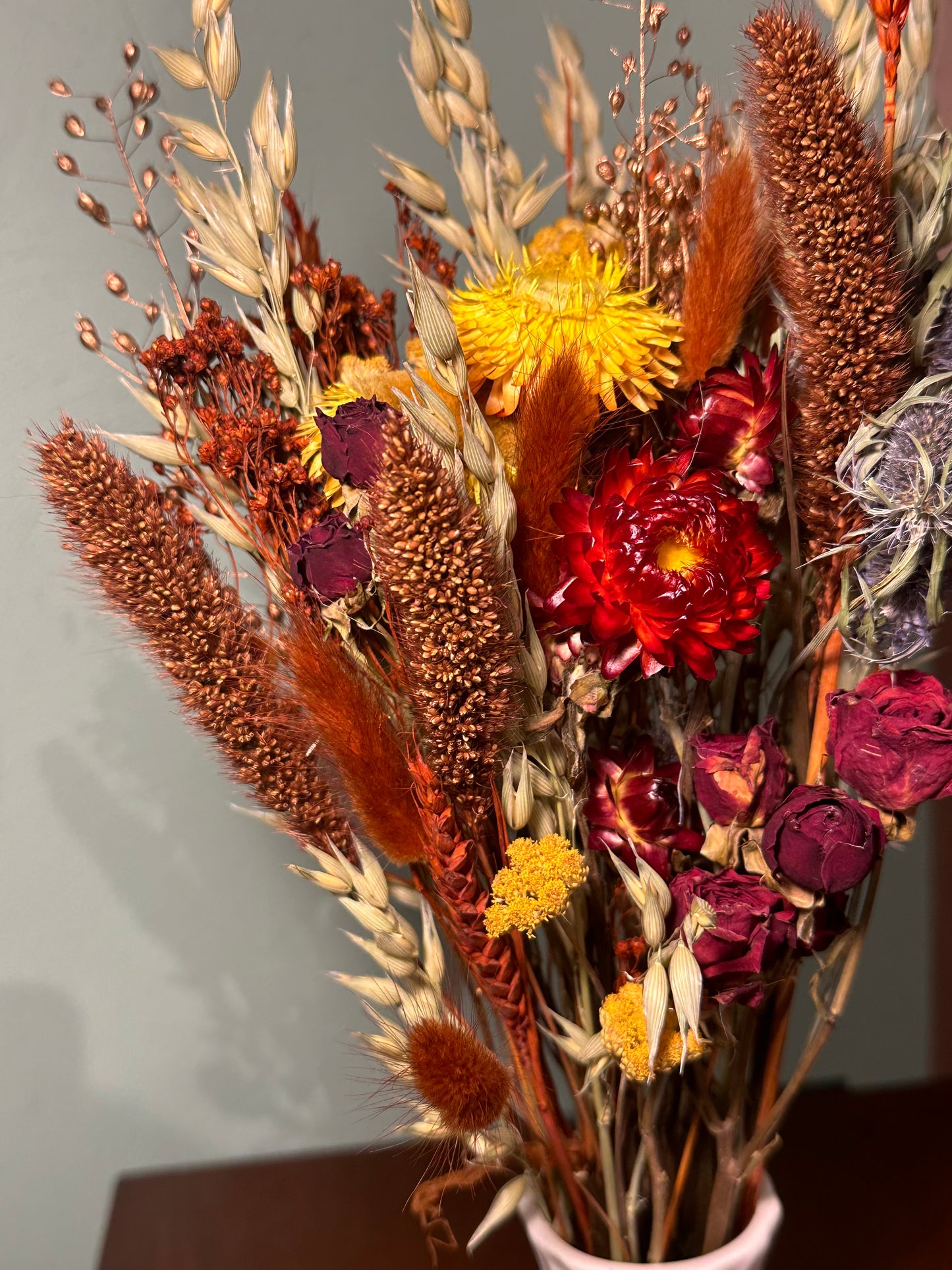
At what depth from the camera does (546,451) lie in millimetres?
416

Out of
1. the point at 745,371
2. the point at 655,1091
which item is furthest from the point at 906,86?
the point at 655,1091

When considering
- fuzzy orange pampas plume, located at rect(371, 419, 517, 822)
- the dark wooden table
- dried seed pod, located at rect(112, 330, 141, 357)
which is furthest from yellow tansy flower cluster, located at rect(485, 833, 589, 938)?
the dark wooden table

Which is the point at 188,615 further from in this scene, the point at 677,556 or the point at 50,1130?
the point at 50,1130

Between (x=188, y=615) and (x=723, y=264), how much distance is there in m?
0.27

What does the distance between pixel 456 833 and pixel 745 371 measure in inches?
9.3

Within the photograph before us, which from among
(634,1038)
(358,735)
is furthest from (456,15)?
(634,1038)

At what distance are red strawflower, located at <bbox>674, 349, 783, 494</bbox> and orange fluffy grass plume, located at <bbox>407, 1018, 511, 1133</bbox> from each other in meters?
0.27

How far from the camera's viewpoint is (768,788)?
44cm

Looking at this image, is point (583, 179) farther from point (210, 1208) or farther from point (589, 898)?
point (210, 1208)

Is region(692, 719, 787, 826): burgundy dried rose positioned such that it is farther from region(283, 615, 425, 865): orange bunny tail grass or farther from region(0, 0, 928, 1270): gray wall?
region(0, 0, 928, 1270): gray wall

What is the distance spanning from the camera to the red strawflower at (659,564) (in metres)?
0.40

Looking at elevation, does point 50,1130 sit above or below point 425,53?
below

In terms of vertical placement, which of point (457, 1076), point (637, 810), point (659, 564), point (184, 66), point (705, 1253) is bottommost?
point (705, 1253)

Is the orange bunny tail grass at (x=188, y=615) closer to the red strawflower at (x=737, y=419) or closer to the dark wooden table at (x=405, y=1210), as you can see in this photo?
the red strawflower at (x=737, y=419)
